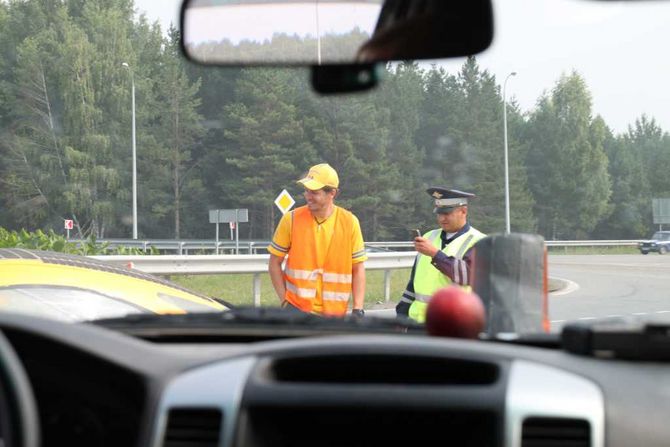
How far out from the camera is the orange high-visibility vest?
24.6ft

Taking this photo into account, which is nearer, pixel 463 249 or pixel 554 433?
pixel 554 433

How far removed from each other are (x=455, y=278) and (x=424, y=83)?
2098 inches

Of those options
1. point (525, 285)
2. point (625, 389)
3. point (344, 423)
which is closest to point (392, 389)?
point (344, 423)

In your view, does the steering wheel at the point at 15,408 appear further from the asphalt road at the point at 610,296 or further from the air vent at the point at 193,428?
the asphalt road at the point at 610,296

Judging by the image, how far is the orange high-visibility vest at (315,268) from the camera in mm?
7508

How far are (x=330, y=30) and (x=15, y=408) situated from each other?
968mm

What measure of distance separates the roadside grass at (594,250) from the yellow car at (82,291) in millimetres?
56048

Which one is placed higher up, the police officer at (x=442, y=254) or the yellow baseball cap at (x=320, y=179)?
the yellow baseball cap at (x=320, y=179)

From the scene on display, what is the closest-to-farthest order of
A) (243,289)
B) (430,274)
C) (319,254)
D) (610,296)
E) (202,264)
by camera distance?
1. (430,274)
2. (319,254)
3. (202,264)
4. (243,289)
5. (610,296)

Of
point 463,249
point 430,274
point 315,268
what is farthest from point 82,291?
point 463,249

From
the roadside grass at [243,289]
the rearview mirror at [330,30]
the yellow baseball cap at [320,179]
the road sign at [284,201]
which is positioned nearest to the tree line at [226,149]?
the road sign at [284,201]

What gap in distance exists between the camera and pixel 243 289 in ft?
74.3

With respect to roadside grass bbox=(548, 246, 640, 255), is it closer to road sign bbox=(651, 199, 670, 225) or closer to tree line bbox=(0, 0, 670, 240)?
tree line bbox=(0, 0, 670, 240)

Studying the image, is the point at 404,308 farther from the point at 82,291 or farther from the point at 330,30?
the point at 330,30
